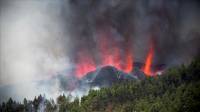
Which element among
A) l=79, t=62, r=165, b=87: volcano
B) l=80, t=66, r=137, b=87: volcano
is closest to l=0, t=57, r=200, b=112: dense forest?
l=79, t=62, r=165, b=87: volcano

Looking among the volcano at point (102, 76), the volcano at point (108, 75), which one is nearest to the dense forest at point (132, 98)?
the volcano at point (108, 75)

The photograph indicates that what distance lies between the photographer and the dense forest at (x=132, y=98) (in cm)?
3219

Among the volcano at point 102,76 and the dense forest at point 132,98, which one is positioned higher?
the volcano at point 102,76

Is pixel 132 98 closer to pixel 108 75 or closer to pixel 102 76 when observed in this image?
pixel 108 75

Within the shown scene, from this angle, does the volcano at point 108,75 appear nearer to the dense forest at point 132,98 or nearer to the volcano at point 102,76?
the volcano at point 102,76

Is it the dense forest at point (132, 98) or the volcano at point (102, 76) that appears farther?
the volcano at point (102, 76)

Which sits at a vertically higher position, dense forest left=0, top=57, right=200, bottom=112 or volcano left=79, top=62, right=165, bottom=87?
volcano left=79, top=62, right=165, bottom=87

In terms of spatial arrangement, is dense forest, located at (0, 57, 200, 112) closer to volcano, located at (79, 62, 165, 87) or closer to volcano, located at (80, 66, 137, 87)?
volcano, located at (79, 62, 165, 87)

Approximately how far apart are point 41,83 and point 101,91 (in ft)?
25.0

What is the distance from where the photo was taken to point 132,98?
36.6m

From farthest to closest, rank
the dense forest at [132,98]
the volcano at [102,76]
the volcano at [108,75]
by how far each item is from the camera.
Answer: the volcano at [102,76] < the volcano at [108,75] < the dense forest at [132,98]

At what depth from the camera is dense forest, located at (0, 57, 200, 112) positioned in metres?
32.2

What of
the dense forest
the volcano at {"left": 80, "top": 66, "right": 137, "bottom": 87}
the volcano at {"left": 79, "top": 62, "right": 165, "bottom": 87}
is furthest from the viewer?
the volcano at {"left": 80, "top": 66, "right": 137, "bottom": 87}

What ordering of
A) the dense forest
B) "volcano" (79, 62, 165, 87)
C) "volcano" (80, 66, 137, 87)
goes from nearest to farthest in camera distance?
the dense forest → "volcano" (79, 62, 165, 87) → "volcano" (80, 66, 137, 87)
